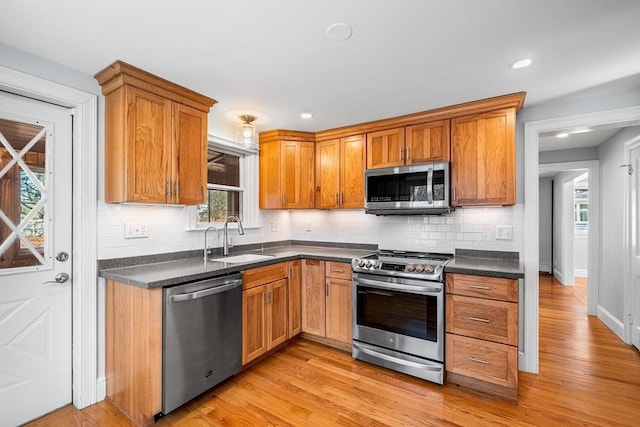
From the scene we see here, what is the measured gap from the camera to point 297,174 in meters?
3.54

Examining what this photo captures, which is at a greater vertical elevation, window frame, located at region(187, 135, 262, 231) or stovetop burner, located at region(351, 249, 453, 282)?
window frame, located at region(187, 135, 262, 231)

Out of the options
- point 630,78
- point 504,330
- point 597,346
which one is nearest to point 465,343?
point 504,330

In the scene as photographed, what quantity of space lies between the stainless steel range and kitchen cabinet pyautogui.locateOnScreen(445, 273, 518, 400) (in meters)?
0.10

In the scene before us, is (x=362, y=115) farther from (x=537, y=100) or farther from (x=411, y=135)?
(x=537, y=100)

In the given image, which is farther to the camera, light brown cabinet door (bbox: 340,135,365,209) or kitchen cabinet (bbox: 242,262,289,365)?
light brown cabinet door (bbox: 340,135,365,209)

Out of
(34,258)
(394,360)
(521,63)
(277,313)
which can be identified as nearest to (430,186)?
(521,63)

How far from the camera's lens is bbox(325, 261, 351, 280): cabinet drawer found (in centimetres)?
294

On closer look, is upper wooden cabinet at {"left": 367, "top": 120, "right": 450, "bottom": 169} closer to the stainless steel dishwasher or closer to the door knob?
the stainless steel dishwasher

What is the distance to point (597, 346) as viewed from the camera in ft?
10.1

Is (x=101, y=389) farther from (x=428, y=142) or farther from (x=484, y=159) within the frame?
(x=484, y=159)

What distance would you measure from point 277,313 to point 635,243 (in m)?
3.63

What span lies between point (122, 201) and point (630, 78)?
147 inches

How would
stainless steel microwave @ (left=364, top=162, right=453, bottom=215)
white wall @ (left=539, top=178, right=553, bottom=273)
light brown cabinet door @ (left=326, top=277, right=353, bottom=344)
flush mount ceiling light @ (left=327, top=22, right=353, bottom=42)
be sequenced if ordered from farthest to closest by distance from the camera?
white wall @ (left=539, top=178, right=553, bottom=273) < light brown cabinet door @ (left=326, top=277, right=353, bottom=344) < stainless steel microwave @ (left=364, top=162, right=453, bottom=215) < flush mount ceiling light @ (left=327, top=22, right=353, bottom=42)

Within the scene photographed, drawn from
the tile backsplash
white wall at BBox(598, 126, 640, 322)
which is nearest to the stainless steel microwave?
the tile backsplash
